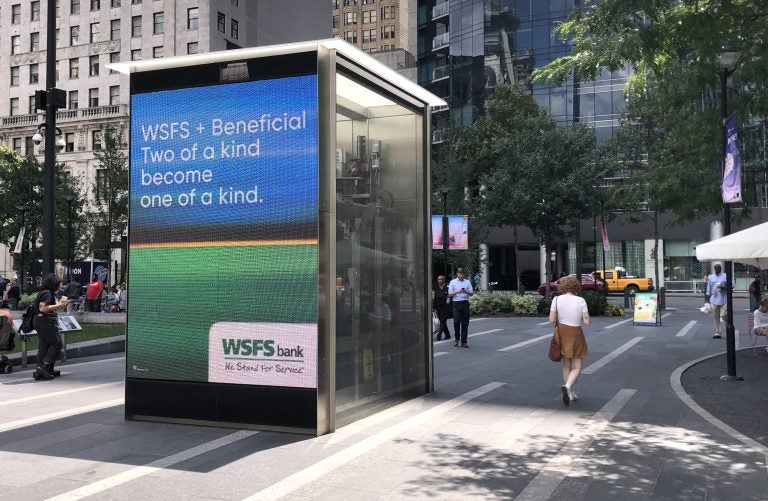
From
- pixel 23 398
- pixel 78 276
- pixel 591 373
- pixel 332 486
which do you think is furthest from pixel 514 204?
pixel 78 276

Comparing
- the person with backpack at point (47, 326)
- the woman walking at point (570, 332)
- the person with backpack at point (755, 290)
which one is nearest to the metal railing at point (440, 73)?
the person with backpack at point (755, 290)

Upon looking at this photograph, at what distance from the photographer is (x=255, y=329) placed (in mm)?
7320

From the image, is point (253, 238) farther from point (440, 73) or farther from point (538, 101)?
point (440, 73)

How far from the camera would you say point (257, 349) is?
7309mm

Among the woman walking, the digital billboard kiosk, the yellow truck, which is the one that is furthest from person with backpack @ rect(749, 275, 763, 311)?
the yellow truck

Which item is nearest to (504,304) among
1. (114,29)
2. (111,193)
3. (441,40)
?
(111,193)

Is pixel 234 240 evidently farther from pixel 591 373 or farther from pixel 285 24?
pixel 285 24

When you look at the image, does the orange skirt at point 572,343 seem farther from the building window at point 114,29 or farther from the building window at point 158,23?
the building window at point 114,29

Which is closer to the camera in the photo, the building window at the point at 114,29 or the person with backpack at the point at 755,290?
the person with backpack at the point at 755,290

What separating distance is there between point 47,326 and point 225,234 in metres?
5.58

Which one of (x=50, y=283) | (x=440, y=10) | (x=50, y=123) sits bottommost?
(x=50, y=283)

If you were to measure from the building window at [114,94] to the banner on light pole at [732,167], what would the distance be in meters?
66.1

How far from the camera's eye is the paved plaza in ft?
17.5

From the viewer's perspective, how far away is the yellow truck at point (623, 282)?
147ft
